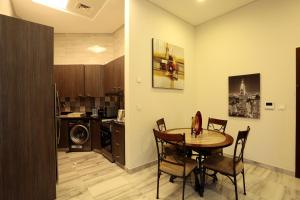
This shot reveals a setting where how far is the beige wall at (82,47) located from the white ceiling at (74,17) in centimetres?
17

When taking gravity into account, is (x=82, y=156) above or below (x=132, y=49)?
below

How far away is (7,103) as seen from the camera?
1.80 m

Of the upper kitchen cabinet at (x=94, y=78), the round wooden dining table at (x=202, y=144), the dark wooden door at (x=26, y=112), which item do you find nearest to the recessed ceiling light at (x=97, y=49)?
the upper kitchen cabinet at (x=94, y=78)

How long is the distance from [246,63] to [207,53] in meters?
0.97

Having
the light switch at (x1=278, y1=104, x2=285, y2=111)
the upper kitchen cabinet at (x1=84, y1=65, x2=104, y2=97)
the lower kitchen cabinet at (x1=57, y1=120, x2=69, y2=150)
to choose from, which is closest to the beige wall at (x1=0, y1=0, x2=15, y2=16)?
the upper kitchen cabinet at (x1=84, y1=65, x2=104, y2=97)

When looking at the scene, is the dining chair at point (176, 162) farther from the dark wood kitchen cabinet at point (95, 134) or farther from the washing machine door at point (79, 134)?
the washing machine door at point (79, 134)

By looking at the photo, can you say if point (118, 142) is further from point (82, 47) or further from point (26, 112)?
point (82, 47)

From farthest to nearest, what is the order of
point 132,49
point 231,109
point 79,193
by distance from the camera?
point 231,109
point 132,49
point 79,193

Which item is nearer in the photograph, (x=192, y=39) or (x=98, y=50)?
(x=192, y=39)

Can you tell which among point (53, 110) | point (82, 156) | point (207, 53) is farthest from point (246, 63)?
point (82, 156)

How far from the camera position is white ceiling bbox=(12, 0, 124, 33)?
348cm

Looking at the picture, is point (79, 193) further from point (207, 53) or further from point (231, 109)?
point (207, 53)

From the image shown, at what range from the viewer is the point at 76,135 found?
4.25 m

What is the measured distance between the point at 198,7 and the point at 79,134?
4059 millimetres
